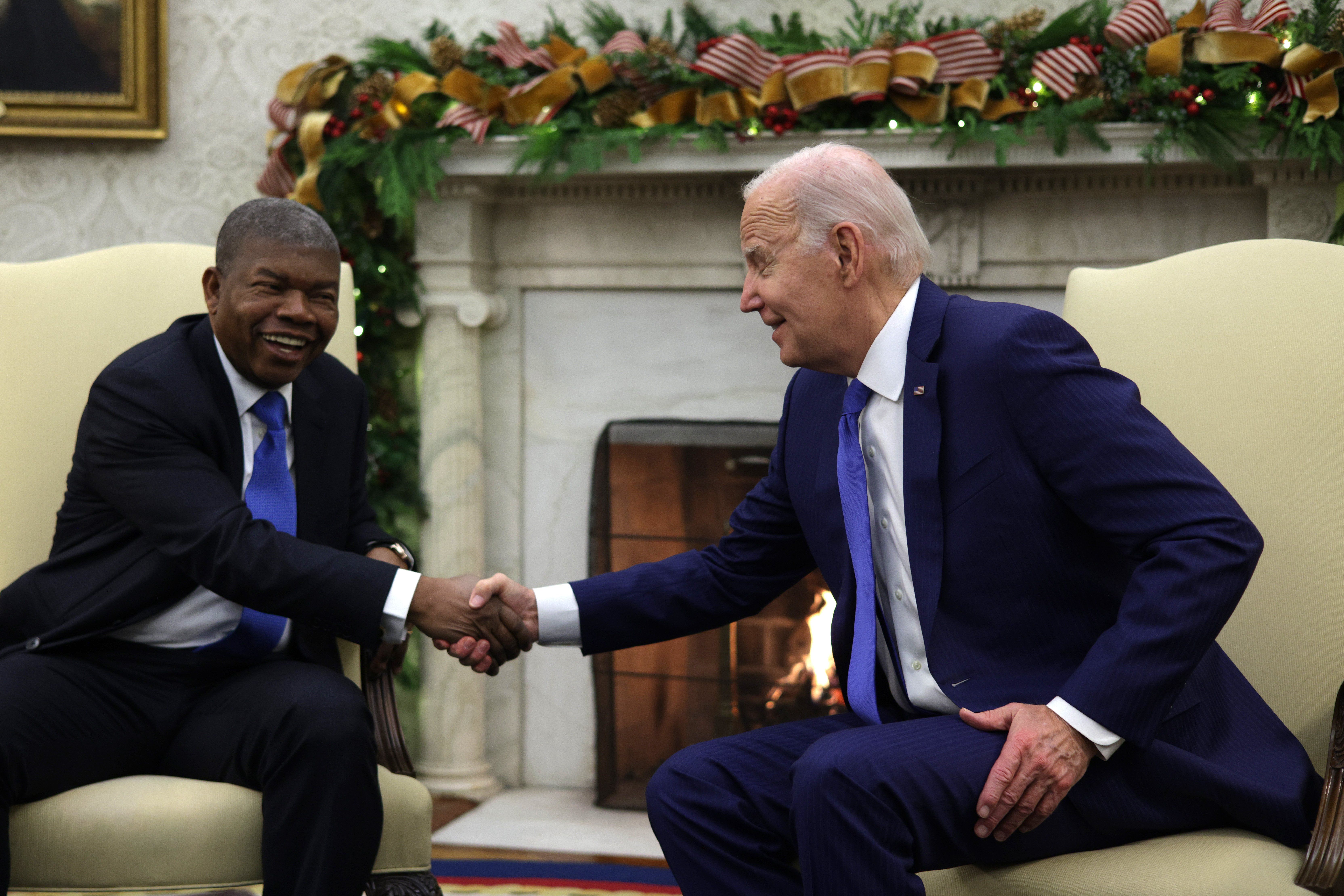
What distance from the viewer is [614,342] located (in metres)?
3.29

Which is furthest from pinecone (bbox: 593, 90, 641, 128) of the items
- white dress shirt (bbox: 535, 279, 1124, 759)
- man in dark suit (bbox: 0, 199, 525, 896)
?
white dress shirt (bbox: 535, 279, 1124, 759)

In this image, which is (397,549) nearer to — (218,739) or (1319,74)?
(218,739)

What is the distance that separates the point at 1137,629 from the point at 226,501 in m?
1.23

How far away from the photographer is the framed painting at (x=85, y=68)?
328cm

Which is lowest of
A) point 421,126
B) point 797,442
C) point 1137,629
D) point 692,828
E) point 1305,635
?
point 692,828

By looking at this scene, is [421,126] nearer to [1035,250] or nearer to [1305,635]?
[1035,250]

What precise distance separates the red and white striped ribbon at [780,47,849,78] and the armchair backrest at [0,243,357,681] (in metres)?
1.15

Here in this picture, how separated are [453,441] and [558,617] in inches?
57.9

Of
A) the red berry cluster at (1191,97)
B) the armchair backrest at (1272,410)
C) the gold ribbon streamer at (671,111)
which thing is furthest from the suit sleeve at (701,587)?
the red berry cluster at (1191,97)

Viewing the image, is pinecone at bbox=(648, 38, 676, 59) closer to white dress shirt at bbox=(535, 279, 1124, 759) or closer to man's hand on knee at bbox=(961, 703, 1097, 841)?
white dress shirt at bbox=(535, 279, 1124, 759)

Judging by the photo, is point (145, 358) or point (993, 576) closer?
point (993, 576)

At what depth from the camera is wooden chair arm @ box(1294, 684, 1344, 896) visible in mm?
1259

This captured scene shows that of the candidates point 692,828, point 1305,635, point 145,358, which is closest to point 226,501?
point 145,358

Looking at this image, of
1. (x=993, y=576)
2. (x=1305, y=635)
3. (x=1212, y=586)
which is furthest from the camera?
(x=1305, y=635)
